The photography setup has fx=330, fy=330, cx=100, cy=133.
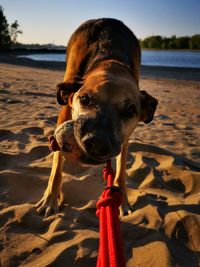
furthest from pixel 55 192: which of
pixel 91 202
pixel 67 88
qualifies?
pixel 67 88

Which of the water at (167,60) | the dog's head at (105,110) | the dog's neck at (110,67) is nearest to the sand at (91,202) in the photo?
the dog's head at (105,110)

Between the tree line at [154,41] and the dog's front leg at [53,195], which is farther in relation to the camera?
the tree line at [154,41]

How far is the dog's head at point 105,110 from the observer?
2429mm

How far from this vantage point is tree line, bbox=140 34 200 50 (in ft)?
298

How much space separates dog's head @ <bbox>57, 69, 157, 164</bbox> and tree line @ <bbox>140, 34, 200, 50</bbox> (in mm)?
91683

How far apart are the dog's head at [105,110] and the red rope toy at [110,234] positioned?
0.34m

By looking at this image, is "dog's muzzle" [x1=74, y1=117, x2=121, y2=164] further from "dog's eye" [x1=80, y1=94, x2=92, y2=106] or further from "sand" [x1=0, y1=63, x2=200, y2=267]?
"sand" [x1=0, y1=63, x2=200, y2=267]

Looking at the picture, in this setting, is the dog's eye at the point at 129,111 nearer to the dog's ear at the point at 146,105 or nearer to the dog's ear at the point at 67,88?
the dog's ear at the point at 146,105

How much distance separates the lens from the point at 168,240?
2.88m

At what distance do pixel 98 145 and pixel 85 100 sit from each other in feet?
2.04

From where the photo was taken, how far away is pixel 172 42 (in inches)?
3994

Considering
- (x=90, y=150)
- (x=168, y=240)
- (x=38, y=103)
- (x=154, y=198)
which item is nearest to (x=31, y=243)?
(x=90, y=150)

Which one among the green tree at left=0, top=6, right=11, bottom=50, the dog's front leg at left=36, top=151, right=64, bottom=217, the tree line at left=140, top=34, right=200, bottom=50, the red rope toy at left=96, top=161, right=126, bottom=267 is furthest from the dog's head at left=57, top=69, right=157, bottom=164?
the tree line at left=140, top=34, right=200, bottom=50

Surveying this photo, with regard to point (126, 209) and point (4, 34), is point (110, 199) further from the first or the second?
point (4, 34)
